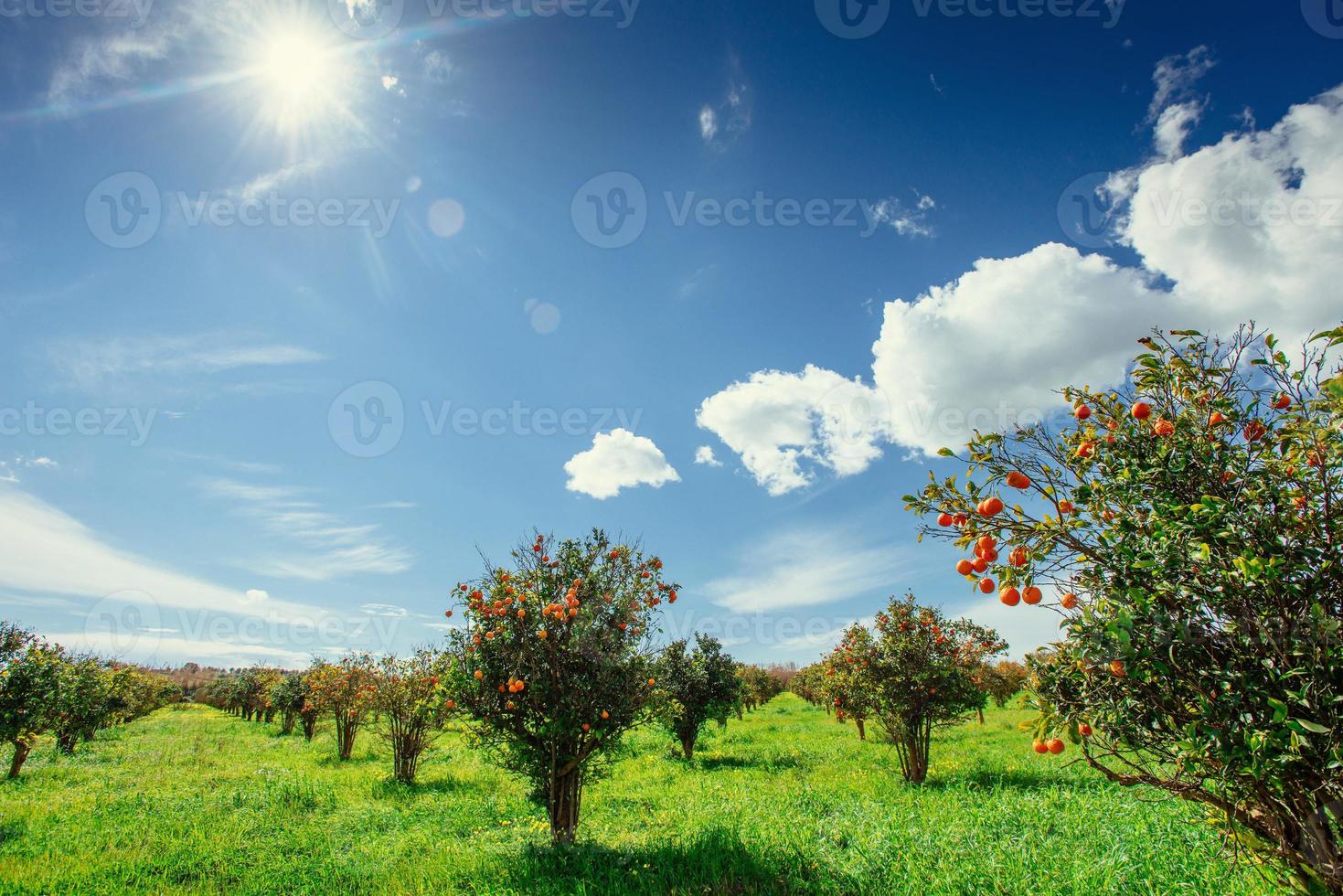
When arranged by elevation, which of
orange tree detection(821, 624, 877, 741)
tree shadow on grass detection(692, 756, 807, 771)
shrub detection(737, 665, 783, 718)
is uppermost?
orange tree detection(821, 624, 877, 741)

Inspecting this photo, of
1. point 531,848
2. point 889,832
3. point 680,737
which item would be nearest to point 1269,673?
point 889,832

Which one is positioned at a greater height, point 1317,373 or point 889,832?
point 1317,373

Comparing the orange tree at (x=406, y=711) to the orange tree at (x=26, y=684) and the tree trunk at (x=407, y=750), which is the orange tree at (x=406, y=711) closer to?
the tree trunk at (x=407, y=750)

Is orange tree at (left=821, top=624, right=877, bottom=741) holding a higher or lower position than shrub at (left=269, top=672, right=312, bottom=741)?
higher

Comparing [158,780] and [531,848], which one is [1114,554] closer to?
[531,848]

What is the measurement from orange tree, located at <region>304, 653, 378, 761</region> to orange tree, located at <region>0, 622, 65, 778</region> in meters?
8.02

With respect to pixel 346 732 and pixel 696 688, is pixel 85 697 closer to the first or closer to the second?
pixel 346 732

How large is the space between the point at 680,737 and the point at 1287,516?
21410 mm

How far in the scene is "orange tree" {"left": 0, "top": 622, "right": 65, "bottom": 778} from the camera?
12391mm

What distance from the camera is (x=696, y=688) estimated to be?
70.8ft

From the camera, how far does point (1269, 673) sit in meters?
2.93

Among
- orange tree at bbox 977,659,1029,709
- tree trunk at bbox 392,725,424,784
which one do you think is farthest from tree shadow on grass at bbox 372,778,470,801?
orange tree at bbox 977,659,1029,709

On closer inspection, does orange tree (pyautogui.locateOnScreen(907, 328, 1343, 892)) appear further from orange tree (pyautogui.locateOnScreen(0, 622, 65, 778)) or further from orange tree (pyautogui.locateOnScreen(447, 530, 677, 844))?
orange tree (pyautogui.locateOnScreen(0, 622, 65, 778))

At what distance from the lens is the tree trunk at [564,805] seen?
8914mm
